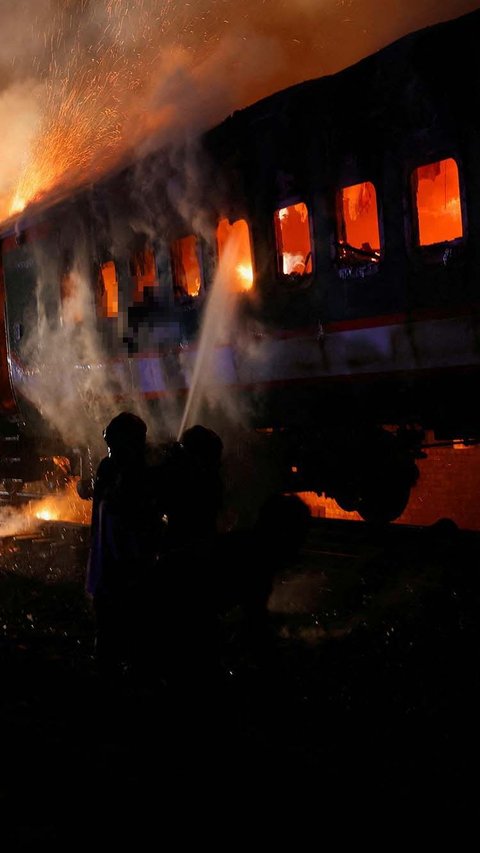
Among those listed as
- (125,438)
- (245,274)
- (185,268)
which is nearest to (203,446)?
(125,438)

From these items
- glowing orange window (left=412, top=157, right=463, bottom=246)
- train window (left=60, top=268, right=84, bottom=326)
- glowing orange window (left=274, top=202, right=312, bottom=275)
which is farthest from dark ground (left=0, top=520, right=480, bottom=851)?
train window (left=60, top=268, right=84, bottom=326)

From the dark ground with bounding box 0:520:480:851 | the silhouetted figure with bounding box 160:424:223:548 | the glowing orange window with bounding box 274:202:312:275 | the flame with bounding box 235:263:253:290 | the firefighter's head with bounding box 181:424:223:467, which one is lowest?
the dark ground with bounding box 0:520:480:851

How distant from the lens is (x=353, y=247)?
6699 millimetres

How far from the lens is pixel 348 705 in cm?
427

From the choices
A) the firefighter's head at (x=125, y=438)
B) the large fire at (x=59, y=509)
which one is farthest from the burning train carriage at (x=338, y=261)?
the large fire at (x=59, y=509)

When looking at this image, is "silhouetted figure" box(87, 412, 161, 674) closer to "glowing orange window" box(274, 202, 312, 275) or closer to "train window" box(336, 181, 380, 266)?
→ "train window" box(336, 181, 380, 266)

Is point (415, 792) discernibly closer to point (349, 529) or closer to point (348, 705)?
point (348, 705)

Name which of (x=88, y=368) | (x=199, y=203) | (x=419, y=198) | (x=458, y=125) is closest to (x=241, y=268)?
(x=199, y=203)

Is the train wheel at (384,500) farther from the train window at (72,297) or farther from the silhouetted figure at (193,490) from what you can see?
Result: the train window at (72,297)

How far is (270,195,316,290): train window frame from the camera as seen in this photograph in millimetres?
7008

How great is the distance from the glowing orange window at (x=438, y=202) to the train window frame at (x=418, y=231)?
29 millimetres

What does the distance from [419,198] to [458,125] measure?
25.4 inches

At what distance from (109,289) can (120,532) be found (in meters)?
6.08

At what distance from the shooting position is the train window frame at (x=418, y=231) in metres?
5.84
